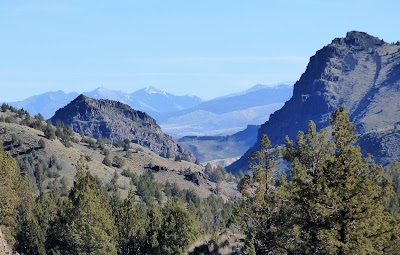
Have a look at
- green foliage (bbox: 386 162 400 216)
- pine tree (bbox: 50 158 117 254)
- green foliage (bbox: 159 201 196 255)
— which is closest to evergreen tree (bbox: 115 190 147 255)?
green foliage (bbox: 159 201 196 255)

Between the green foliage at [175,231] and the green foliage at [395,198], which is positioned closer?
the green foliage at [175,231]

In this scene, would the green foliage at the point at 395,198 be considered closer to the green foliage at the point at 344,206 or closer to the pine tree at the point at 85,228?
the pine tree at the point at 85,228

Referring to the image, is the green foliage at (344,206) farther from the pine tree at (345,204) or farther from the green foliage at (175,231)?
the green foliage at (175,231)

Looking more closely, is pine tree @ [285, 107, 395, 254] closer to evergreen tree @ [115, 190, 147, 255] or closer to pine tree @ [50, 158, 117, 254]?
pine tree @ [50, 158, 117, 254]

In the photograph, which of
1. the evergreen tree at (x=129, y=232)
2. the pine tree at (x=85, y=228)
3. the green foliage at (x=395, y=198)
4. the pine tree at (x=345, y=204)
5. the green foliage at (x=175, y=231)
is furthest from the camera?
the green foliage at (x=395, y=198)

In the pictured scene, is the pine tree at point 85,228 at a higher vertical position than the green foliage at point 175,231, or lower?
higher

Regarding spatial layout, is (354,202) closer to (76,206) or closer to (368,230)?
(368,230)

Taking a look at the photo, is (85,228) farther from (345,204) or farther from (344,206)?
(345,204)

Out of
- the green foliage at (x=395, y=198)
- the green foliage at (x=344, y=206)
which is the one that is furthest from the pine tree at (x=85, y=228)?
the green foliage at (x=395, y=198)

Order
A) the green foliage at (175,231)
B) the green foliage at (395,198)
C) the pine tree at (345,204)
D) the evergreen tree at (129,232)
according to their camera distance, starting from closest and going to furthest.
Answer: the pine tree at (345,204) → the green foliage at (175,231) → the evergreen tree at (129,232) → the green foliage at (395,198)

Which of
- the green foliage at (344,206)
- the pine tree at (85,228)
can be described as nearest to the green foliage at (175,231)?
the pine tree at (85,228)

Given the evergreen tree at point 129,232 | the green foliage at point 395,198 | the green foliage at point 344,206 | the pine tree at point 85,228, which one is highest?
the green foliage at point 344,206

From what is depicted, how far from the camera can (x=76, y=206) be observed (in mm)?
62125

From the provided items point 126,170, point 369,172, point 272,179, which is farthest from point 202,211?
point 369,172
